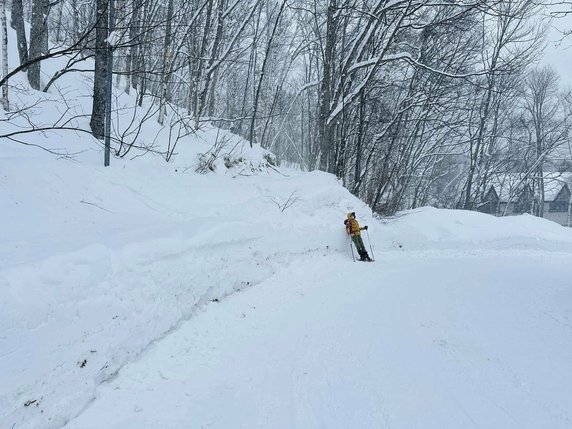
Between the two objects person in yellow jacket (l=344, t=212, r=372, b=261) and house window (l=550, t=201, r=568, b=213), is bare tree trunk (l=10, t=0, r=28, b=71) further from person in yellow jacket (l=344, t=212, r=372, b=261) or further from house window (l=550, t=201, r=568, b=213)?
house window (l=550, t=201, r=568, b=213)

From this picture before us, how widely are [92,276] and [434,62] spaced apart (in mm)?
17600

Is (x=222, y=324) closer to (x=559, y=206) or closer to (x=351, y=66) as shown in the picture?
(x=351, y=66)

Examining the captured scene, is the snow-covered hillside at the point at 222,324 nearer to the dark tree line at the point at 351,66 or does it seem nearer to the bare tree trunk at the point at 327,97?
the dark tree line at the point at 351,66

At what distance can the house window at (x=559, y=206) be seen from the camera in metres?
54.9

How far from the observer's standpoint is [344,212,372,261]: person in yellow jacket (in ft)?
38.0

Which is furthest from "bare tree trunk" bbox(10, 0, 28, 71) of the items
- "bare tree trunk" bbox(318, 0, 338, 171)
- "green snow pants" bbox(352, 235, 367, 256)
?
"green snow pants" bbox(352, 235, 367, 256)

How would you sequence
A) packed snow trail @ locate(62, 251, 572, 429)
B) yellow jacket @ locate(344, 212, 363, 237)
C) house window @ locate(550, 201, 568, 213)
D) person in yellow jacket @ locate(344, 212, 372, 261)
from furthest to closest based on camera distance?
house window @ locate(550, 201, 568, 213) → yellow jacket @ locate(344, 212, 363, 237) → person in yellow jacket @ locate(344, 212, 372, 261) → packed snow trail @ locate(62, 251, 572, 429)

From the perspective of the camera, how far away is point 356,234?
38.4ft

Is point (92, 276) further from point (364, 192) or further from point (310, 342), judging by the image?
point (364, 192)

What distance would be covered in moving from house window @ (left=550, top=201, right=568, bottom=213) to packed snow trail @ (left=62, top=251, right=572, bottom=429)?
56.7 metres

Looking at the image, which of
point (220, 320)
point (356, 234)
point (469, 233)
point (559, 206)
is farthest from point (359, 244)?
point (559, 206)

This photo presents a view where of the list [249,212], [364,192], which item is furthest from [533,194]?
[249,212]

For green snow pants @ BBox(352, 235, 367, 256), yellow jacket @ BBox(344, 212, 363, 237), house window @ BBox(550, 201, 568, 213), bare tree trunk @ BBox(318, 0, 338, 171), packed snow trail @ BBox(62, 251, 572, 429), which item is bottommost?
packed snow trail @ BBox(62, 251, 572, 429)

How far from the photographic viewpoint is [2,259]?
163 inches
